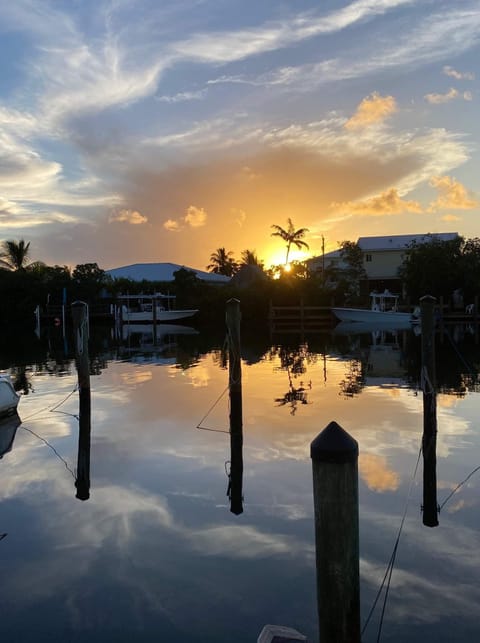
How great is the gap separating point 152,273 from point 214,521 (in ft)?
238

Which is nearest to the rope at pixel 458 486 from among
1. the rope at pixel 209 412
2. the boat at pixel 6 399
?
the rope at pixel 209 412

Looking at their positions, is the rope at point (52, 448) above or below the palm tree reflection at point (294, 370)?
below

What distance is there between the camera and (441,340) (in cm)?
3409

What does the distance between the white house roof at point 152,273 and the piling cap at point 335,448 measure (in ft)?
236

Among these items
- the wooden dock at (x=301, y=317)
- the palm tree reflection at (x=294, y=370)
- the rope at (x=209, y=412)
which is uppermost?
the wooden dock at (x=301, y=317)

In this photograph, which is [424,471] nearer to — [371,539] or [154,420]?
[371,539]

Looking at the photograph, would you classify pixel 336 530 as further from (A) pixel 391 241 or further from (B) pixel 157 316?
(A) pixel 391 241

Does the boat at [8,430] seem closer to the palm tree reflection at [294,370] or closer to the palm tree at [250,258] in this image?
the palm tree reflection at [294,370]

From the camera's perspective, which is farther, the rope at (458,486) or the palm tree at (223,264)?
the palm tree at (223,264)

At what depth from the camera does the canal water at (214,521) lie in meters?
5.27

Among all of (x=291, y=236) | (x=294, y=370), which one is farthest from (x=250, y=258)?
(x=294, y=370)

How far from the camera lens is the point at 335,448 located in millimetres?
3498

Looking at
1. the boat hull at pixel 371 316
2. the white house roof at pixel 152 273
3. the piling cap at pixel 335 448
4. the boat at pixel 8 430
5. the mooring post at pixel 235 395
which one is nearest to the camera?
the piling cap at pixel 335 448

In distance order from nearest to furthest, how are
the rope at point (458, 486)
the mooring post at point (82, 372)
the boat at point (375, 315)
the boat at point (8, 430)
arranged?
the rope at point (458, 486) < the boat at point (8, 430) < the mooring post at point (82, 372) < the boat at point (375, 315)
